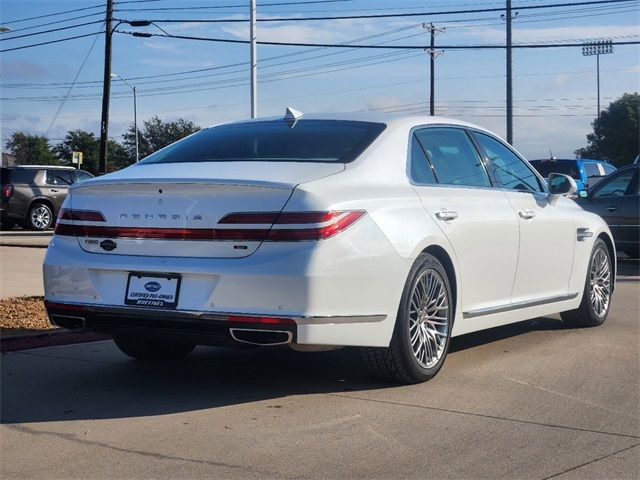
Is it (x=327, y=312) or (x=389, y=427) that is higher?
(x=327, y=312)

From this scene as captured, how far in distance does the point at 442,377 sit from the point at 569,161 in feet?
53.8

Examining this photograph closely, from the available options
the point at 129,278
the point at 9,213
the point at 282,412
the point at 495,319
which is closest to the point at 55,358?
the point at 129,278

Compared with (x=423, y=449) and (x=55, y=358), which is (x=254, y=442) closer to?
(x=423, y=449)

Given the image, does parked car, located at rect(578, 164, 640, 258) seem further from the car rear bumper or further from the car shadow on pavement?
the car rear bumper

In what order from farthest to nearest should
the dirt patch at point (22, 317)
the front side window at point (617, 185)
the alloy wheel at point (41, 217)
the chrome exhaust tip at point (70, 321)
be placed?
1. the alloy wheel at point (41, 217)
2. the front side window at point (617, 185)
3. the dirt patch at point (22, 317)
4. the chrome exhaust tip at point (70, 321)

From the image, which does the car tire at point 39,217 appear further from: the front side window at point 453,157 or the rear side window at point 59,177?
the front side window at point 453,157

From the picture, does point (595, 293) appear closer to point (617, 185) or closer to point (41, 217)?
point (617, 185)

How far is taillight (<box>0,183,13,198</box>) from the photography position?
2475cm

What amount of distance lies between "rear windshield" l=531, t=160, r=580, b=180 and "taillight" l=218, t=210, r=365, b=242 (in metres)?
16.5

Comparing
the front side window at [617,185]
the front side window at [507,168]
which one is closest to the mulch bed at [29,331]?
the front side window at [507,168]

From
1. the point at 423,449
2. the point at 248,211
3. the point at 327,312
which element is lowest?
the point at 423,449

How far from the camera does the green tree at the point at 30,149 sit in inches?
3095

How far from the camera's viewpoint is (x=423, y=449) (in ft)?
14.4

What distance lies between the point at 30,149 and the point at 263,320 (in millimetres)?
81050
